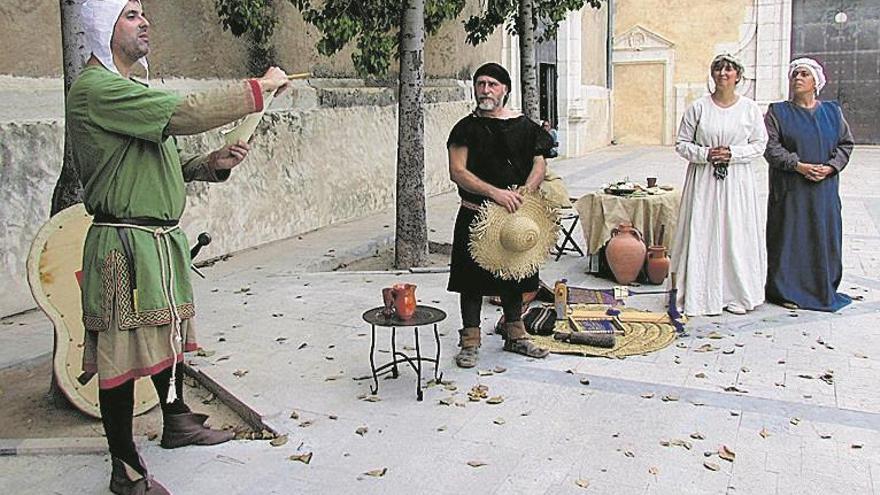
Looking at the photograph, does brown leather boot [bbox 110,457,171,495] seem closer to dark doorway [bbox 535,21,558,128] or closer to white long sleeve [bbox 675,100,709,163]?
white long sleeve [bbox 675,100,709,163]

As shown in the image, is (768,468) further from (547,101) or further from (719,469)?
(547,101)

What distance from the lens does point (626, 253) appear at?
22.0 feet

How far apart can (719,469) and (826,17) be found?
67.3 feet

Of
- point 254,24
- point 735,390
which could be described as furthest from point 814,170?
point 254,24

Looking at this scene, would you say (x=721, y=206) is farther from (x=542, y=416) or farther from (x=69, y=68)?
(x=69, y=68)

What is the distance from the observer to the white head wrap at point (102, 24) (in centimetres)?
291

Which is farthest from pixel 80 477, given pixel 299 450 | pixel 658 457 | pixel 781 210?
pixel 781 210

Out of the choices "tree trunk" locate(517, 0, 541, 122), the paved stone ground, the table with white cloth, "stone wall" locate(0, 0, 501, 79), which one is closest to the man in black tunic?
the paved stone ground

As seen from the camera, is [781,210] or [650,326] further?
[781,210]

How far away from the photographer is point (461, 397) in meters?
4.32

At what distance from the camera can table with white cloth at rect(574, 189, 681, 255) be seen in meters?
7.04

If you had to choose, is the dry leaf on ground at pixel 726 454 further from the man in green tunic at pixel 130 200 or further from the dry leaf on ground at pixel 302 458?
the man in green tunic at pixel 130 200

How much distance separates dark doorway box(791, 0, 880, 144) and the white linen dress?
668 inches

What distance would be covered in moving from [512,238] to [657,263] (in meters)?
2.60
